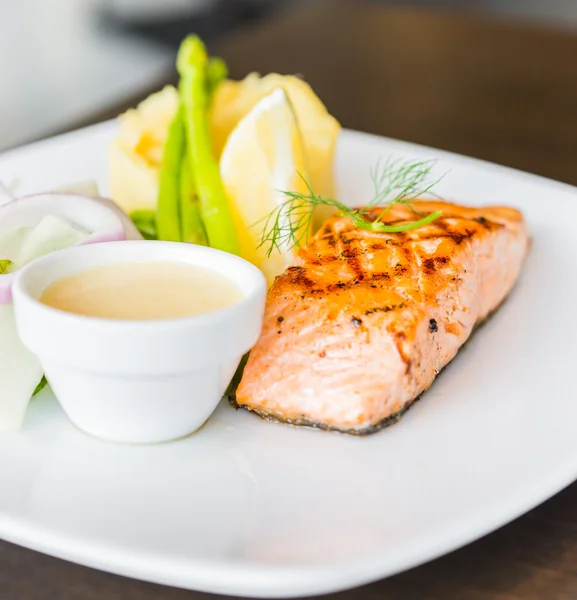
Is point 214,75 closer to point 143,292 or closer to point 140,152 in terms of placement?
point 140,152

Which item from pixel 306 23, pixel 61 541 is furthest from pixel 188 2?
pixel 61 541

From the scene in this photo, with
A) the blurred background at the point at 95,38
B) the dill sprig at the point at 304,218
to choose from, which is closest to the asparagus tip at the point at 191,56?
the dill sprig at the point at 304,218

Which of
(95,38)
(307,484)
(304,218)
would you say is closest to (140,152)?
(304,218)

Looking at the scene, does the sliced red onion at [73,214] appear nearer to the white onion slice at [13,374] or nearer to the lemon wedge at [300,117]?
the white onion slice at [13,374]

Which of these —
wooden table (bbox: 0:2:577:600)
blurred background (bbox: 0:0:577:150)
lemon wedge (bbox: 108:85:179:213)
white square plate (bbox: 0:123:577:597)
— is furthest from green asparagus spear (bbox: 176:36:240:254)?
blurred background (bbox: 0:0:577:150)

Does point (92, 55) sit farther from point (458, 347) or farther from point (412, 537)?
point (412, 537)

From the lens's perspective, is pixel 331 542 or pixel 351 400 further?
pixel 351 400
